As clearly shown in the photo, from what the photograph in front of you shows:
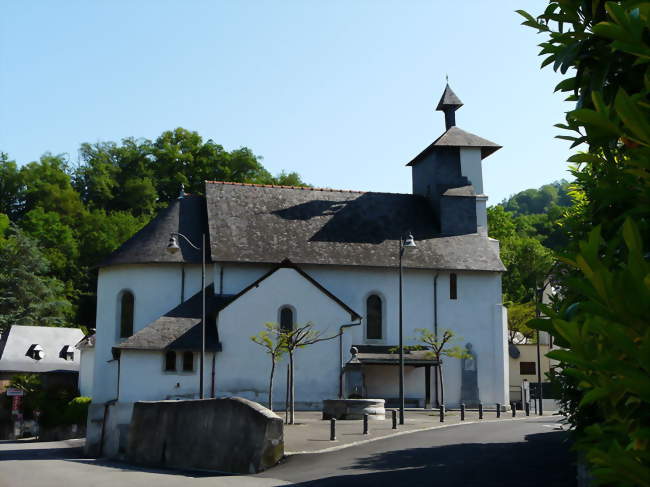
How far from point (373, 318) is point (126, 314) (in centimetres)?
1277

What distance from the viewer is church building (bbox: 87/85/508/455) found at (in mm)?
37750

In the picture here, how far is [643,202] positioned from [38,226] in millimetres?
79776

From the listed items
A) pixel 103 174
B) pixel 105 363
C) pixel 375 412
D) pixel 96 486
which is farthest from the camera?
pixel 103 174

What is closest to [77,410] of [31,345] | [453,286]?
[31,345]

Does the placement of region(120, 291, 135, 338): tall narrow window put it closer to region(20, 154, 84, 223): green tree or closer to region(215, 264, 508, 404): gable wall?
region(215, 264, 508, 404): gable wall

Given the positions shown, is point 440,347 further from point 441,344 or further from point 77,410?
point 77,410

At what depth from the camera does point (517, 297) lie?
80.7m

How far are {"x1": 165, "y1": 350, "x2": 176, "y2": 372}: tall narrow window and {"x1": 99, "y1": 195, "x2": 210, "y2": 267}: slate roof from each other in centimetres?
567

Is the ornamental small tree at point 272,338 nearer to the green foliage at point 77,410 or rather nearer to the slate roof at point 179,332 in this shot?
the slate roof at point 179,332

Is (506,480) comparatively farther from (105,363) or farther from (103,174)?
(103,174)

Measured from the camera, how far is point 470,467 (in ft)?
58.2

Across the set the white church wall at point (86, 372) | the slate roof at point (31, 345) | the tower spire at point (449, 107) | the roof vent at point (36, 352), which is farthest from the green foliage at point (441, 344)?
the roof vent at point (36, 352)

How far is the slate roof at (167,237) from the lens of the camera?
4100cm

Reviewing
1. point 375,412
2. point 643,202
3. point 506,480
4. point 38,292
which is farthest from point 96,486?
point 38,292
